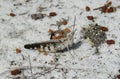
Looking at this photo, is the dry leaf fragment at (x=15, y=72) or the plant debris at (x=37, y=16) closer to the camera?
the dry leaf fragment at (x=15, y=72)

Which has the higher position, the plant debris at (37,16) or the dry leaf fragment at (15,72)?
the plant debris at (37,16)

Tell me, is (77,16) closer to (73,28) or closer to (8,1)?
(73,28)

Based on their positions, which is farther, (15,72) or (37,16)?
(37,16)

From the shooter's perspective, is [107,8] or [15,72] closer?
[15,72]

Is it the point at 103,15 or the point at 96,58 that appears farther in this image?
the point at 103,15

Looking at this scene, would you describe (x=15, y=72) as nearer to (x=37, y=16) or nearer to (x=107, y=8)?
(x=37, y=16)

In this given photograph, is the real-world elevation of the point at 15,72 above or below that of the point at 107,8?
below

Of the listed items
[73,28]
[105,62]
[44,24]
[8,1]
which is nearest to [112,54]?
[105,62]

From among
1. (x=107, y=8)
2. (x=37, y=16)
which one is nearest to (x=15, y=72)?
(x=37, y=16)

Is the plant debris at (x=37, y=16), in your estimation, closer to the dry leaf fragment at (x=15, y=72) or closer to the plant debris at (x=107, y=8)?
the plant debris at (x=107, y=8)

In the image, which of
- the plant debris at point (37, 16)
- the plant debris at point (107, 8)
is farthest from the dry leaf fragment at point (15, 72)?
the plant debris at point (107, 8)

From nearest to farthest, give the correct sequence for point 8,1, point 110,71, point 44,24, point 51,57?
point 110,71 → point 51,57 → point 44,24 → point 8,1
